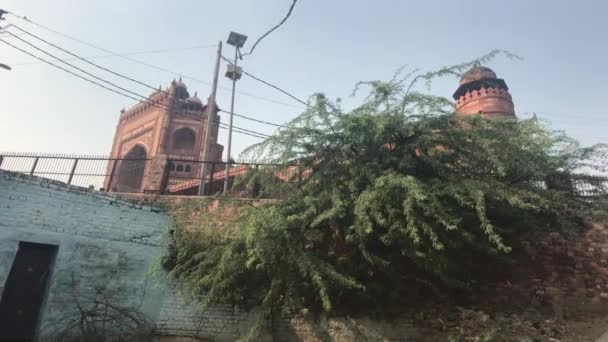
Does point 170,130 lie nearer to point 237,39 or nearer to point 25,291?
point 237,39

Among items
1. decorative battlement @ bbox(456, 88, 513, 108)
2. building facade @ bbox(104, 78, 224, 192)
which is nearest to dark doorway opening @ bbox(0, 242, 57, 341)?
building facade @ bbox(104, 78, 224, 192)

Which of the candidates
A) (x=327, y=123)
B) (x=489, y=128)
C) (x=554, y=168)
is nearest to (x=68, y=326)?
(x=327, y=123)

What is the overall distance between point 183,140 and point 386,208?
2239 cm

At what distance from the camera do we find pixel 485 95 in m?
17.2

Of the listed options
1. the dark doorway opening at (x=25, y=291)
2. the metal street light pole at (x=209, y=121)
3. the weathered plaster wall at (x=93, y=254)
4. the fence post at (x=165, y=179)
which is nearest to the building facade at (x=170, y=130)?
the metal street light pole at (x=209, y=121)

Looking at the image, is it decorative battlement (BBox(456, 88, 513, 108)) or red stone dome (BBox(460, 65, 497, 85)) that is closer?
decorative battlement (BBox(456, 88, 513, 108))

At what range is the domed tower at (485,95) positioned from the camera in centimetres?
1694

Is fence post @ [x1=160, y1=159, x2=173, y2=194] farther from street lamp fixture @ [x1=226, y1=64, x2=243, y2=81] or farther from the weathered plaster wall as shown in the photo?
street lamp fixture @ [x1=226, y1=64, x2=243, y2=81]

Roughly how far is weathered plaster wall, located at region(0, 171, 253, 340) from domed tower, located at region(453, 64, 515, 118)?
14.8 metres

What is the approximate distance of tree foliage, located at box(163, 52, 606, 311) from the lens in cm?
548

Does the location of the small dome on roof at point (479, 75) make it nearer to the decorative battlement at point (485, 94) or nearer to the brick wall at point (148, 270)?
the decorative battlement at point (485, 94)

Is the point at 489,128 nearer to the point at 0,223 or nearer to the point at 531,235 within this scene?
the point at 531,235

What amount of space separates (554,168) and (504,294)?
2.92 m

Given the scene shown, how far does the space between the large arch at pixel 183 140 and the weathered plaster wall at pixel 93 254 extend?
60.6ft
